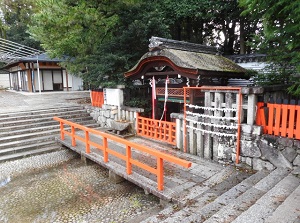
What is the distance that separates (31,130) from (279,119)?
8854 mm

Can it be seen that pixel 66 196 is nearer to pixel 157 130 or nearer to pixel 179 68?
pixel 157 130

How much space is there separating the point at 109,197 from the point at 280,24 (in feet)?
18.4

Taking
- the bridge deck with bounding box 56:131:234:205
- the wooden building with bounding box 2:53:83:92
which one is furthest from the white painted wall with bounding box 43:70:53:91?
the bridge deck with bounding box 56:131:234:205

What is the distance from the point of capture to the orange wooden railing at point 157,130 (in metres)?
7.22

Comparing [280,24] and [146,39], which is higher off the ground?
[146,39]

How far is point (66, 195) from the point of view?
513cm

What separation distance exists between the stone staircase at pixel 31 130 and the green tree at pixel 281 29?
307 inches

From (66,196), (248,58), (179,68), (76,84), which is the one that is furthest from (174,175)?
(76,84)

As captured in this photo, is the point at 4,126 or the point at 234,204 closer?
the point at 234,204

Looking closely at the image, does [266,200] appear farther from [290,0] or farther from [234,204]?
[290,0]

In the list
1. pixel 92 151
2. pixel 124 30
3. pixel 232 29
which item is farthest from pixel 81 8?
pixel 232 29

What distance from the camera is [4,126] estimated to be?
8922mm

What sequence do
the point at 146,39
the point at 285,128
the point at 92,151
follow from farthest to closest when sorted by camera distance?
the point at 146,39 → the point at 92,151 → the point at 285,128

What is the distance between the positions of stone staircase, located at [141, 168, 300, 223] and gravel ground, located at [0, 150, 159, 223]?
3.28 feet
